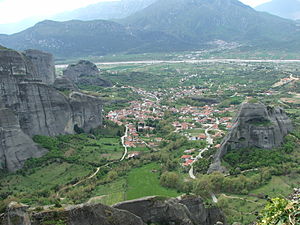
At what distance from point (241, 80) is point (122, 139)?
7999 cm

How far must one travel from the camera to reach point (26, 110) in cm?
4631

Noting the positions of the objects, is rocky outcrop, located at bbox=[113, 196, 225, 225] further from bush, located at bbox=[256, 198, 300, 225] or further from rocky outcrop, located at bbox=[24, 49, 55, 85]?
rocky outcrop, located at bbox=[24, 49, 55, 85]

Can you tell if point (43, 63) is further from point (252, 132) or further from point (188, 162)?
point (252, 132)

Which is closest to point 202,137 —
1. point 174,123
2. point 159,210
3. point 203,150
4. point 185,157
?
point 203,150

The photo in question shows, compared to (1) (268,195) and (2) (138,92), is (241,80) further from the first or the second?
(1) (268,195)

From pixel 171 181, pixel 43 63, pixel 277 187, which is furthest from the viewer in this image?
pixel 43 63

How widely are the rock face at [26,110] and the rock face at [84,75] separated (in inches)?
2145

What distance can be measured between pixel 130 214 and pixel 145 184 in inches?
878

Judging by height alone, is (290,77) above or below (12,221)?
below

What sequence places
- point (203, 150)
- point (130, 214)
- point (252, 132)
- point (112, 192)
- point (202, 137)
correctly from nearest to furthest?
point (130, 214), point (112, 192), point (252, 132), point (203, 150), point (202, 137)

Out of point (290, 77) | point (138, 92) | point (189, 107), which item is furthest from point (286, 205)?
point (290, 77)

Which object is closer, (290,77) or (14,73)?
(14,73)

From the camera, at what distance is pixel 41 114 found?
48.5m

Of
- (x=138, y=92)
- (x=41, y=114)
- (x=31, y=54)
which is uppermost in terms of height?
(x=31, y=54)
